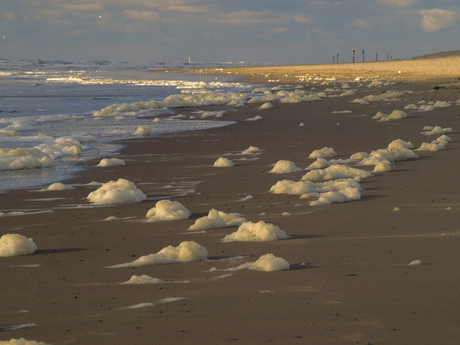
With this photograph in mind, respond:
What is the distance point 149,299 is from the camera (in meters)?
4.28

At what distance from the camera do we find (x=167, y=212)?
6.88 m

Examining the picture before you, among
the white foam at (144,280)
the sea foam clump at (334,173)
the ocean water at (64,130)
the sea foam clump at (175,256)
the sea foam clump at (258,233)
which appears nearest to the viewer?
the white foam at (144,280)

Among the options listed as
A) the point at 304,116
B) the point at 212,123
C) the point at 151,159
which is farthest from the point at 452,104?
the point at 151,159

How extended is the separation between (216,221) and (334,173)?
3046mm

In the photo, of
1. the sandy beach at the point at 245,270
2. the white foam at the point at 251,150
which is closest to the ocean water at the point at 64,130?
the sandy beach at the point at 245,270

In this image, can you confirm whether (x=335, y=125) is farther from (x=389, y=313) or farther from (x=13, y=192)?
(x=389, y=313)

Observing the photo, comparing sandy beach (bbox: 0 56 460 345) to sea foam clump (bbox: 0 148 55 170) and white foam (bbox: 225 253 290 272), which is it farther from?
sea foam clump (bbox: 0 148 55 170)

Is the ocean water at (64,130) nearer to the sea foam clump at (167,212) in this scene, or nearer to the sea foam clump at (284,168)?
the sea foam clump at (167,212)

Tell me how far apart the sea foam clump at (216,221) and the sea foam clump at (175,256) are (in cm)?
103

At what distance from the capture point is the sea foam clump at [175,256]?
5215mm

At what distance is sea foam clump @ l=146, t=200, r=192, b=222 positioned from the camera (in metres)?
6.84

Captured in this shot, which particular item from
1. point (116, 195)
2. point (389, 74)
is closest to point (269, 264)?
point (116, 195)

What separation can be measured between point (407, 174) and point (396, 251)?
4040 mm

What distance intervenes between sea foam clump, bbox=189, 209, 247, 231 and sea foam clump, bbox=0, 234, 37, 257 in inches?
64.5
